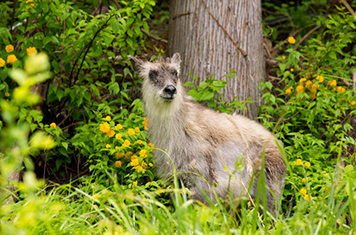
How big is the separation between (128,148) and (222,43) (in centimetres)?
215

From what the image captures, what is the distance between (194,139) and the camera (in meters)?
4.13

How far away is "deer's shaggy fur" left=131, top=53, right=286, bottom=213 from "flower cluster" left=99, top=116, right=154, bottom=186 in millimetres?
188

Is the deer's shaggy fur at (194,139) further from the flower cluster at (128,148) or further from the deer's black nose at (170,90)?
the flower cluster at (128,148)

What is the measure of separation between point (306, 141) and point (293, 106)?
0.55 m

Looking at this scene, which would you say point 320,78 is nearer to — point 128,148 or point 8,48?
point 128,148

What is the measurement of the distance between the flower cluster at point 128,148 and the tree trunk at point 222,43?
1412mm

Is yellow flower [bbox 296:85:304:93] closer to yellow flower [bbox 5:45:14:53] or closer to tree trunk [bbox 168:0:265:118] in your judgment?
tree trunk [bbox 168:0:265:118]

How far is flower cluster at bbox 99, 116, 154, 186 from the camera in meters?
4.11

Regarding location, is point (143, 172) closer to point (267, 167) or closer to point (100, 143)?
point (100, 143)

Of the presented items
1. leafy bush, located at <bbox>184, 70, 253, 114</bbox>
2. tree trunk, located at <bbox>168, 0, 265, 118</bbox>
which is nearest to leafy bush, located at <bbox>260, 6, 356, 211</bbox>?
tree trunk, located at <bbox>168, 0, 265, 118</bbox>

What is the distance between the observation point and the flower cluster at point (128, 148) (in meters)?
4.11

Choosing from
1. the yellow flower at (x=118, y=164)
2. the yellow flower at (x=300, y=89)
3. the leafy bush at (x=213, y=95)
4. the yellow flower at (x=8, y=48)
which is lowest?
the yellow flower at (x=118, y=164)

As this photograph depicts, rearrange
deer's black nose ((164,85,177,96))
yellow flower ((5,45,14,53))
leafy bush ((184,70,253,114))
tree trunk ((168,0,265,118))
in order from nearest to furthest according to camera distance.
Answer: deer's black nose ((164,85,177,96)) → yellow flower ((5,45,14,53)) → leafy bush ((184,70,253,114)) → tree trunk ((168,0,265,118))

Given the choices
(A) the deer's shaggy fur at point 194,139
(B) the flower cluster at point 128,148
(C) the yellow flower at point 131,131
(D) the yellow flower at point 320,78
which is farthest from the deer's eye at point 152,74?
(D) the yellow flower at point 320,78
